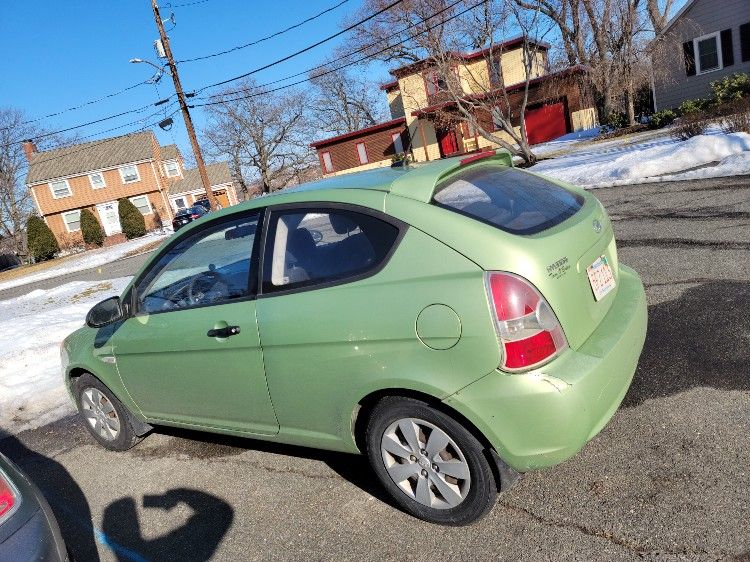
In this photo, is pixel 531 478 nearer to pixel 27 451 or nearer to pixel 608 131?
pixel 27 451

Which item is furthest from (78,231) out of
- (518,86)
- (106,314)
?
(106,314)

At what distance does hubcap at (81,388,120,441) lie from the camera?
4146mm

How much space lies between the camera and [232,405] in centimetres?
318

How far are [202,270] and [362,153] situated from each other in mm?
36087

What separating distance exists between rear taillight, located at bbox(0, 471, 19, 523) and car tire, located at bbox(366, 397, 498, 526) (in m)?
1.62

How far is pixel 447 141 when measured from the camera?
116 feet

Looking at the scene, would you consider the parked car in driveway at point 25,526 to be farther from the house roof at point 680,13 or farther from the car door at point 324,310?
the house roof at point 680,13

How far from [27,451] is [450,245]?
14.0 ft

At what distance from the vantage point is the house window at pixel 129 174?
142 ft

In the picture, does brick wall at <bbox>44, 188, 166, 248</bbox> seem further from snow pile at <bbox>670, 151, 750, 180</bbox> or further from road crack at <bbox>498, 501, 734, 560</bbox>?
road crack at <bbox>498, 501, 734, 560</bbox>

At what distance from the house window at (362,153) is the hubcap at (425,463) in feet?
122

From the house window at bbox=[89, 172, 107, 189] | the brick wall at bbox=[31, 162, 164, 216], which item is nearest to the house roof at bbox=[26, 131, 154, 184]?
the house window at bbox=[89, 172, 107, 189]

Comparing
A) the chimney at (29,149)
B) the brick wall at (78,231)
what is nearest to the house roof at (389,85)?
the brick wall at (78,231)

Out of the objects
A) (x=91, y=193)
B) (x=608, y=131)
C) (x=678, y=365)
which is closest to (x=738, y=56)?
(x=608, y=131)
